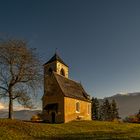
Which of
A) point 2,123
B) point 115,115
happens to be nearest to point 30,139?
point 2,123

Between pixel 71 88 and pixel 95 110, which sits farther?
pixel 95 110

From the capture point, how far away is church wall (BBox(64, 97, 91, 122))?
49.0 meters

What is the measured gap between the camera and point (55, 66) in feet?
181

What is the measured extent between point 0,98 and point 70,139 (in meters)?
15.1

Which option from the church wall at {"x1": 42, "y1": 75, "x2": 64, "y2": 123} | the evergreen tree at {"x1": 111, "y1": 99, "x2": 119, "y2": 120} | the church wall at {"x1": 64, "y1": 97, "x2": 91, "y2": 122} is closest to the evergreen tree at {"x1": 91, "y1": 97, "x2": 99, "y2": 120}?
the evergreen tree at {"x1": 111, "y1": 99, "x2": 119, "y2": 120}

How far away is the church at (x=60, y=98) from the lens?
160 feet

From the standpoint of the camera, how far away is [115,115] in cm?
11938

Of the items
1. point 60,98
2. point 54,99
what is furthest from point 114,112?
point 60,98

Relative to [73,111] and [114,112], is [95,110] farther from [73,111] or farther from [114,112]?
[73,111]

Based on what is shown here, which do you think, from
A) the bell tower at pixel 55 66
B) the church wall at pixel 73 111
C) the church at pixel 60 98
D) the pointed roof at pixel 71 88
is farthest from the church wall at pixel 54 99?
the bell tower at pixel 55 66

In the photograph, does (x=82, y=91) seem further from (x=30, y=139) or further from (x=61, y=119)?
(x=30, y=139)

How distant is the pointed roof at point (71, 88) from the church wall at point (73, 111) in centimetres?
104

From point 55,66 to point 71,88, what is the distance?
245 inches

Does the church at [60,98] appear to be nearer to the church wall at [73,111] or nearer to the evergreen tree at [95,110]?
the church wall at [73,111]
